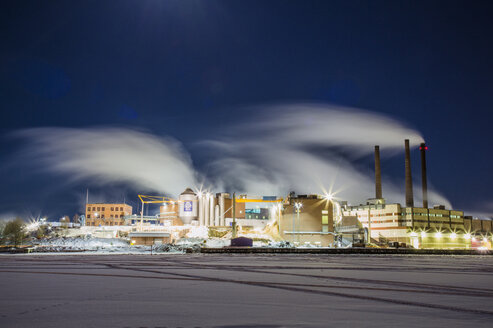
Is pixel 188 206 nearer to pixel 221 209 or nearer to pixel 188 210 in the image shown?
pixel 188 210

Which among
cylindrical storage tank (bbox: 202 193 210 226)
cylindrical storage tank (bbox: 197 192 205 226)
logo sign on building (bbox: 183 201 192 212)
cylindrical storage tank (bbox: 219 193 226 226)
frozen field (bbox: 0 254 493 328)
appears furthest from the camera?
logo sign on building (bbox: 183 201 192 212)

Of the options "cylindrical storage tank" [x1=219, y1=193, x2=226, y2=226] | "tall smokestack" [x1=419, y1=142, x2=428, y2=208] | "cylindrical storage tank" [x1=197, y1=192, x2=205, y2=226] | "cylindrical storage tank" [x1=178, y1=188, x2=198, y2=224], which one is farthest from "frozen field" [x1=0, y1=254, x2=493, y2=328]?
"cylindrical storage tank" [x1=178, y1=188, x2=198, y2=224]

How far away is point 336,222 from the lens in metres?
122

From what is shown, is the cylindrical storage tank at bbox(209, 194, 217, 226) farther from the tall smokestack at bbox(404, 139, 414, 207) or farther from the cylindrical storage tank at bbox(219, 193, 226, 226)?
the tall smokestack at bbox(404, 139, 414, 207)

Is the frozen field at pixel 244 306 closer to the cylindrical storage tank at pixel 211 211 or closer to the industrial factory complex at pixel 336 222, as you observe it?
the industrial factory complex at pixel 336 222

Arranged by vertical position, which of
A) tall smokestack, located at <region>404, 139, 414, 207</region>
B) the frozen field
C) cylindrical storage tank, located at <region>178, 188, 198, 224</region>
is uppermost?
tall smokestack, located at <region>404, 139, 414, 207</region>

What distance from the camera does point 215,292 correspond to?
1055 centimetres

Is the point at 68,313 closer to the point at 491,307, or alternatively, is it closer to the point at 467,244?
the point at 491,307

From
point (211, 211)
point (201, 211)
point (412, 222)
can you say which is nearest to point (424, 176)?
point (412, 222)

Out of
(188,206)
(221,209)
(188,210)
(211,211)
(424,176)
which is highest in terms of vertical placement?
(424,176)

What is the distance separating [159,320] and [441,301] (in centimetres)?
634

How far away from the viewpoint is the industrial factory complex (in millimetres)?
110750

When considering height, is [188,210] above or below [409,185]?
below

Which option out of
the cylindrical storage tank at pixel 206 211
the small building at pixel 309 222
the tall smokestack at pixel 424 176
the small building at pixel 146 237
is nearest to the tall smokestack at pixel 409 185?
the tall smokestack at pixel 424 176
